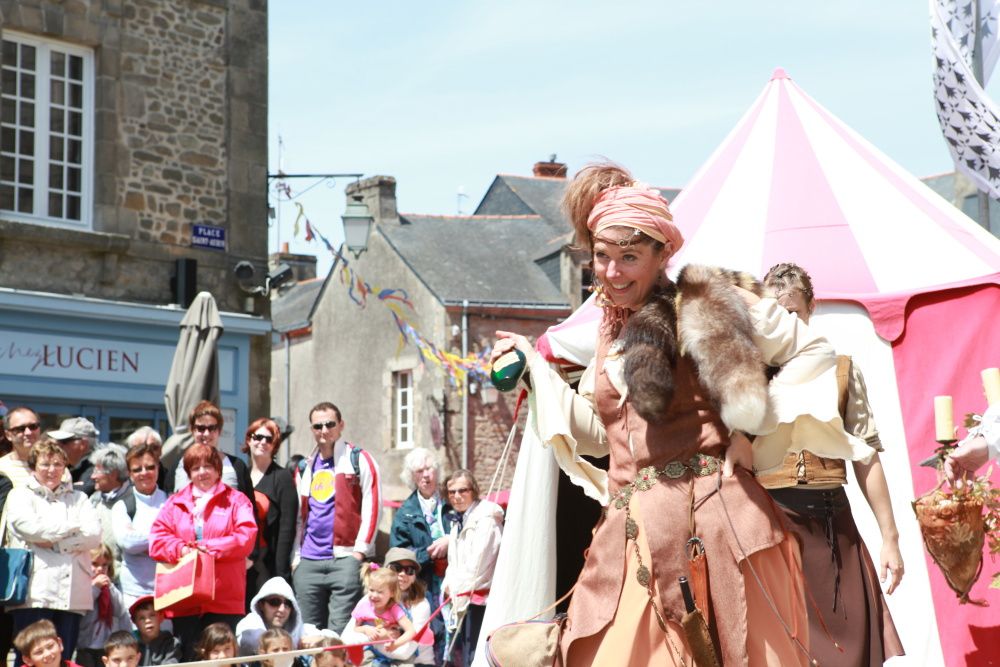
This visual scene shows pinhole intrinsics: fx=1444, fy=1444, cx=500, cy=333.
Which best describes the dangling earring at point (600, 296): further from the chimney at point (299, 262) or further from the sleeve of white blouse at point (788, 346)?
the chimney at point (299, 262)

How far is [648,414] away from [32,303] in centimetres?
992

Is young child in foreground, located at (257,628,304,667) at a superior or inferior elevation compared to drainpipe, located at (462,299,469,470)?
inferior

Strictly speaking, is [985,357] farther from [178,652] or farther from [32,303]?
[32,303]

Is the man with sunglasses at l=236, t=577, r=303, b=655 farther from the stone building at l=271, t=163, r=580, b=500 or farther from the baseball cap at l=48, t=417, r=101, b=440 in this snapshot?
the stone building at l=271, t=163, r=580, b=500

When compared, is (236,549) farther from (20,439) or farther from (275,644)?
(20,439)

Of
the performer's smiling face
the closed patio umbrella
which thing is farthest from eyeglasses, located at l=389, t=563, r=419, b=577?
the performer's smiling face

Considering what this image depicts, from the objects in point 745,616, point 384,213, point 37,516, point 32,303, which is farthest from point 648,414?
point 384,213

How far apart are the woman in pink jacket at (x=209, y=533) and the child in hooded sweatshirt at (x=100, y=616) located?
302 millimetres

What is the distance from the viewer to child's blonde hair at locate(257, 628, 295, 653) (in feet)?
21.9

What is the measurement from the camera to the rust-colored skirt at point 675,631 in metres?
3.27

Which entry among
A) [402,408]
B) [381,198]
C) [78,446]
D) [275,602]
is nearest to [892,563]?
[275,602]

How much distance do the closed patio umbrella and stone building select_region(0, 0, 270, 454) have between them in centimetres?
294

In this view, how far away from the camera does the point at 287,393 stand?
28.9 metres

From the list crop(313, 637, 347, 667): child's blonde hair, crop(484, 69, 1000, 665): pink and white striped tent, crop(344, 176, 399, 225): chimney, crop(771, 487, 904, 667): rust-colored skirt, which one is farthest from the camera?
crop(344, 176, 399, 225): chimney
